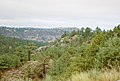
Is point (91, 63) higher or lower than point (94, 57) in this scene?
lower

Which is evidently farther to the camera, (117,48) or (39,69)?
(39,69)

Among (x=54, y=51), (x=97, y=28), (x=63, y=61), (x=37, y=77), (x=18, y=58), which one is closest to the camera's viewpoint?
(x=63, y=61)

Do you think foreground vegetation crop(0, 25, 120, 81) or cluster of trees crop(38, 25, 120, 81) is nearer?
foreground vegetation crop(0, 25, 120, 81)

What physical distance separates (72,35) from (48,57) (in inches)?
2056

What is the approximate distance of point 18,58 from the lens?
57719 mm

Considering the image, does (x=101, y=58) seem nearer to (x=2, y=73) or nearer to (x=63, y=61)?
(x=63, y=61)

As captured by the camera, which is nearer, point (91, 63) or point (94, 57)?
point (94, 57)

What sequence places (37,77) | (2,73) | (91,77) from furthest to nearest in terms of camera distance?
(2,73) → (37,77) → (91,77)

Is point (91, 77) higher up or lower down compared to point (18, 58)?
higher up

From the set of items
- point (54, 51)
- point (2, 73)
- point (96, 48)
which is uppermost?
point (96, 48)

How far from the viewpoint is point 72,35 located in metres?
110

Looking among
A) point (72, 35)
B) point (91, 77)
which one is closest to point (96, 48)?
point (91, 77)

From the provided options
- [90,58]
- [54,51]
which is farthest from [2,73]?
[90,58]

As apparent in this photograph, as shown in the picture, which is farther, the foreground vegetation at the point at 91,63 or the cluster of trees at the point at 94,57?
the cluster of trees at the point at 94,57
